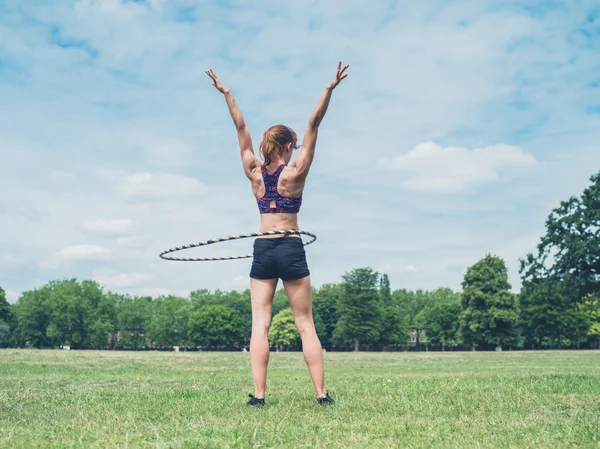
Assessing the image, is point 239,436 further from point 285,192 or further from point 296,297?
point 285,192

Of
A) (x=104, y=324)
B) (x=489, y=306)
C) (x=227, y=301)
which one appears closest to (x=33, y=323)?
(x=104, y=324)

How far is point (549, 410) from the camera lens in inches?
237

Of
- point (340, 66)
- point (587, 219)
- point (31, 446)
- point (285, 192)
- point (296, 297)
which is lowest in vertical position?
point (31, 446)

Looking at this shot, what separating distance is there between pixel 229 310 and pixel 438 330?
1722 inches

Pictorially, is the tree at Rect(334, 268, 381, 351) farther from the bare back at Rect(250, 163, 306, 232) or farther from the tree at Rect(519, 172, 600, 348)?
the bare back at Rect(250, 163, 306, 232)

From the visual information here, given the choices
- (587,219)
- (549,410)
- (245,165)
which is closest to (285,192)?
(245,165)

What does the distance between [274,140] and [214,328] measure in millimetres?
117398

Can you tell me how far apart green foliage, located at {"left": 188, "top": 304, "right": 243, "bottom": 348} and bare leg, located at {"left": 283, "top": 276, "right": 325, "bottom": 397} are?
383 ft

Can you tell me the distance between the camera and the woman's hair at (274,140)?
678 centimetres

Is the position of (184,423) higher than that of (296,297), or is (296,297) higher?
(296,297)

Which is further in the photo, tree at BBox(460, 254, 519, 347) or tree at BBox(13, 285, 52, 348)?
tree at BBox(13, 285, 52, 348)

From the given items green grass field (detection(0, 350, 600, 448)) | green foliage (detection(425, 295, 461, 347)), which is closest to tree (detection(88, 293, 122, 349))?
green foliage (detection(425, 295, 461, 347))

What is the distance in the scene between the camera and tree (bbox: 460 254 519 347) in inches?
3290

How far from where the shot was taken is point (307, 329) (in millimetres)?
6766
